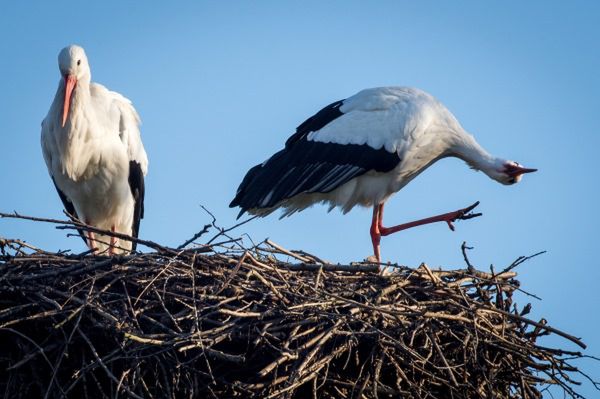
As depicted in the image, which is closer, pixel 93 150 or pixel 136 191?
pixel 93 150

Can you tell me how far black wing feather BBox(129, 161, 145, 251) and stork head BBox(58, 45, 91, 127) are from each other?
0.69 metres

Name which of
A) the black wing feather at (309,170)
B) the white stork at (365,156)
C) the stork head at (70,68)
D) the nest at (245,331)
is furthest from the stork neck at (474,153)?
the stork head at (70,68)

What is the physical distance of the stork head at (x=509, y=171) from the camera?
27.5 feet

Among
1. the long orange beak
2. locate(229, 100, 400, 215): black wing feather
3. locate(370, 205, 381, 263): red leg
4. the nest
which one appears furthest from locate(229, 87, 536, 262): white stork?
the nest

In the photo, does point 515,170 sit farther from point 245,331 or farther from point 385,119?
point 245,331

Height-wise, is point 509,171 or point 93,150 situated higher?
point 93,150

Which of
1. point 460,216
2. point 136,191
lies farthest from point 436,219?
point 136,191

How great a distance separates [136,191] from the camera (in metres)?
8.98

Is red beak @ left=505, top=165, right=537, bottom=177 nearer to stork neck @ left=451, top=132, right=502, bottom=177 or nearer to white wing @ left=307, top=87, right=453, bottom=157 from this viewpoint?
stork neck @ left=451, top=132, right=502, bottom=177

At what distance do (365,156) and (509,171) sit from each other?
101 cm


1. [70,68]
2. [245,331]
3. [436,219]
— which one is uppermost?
[70,68]

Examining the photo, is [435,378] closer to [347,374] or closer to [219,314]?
[347,374]

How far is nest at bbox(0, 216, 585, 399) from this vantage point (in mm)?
5797

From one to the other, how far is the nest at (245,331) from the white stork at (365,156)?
1779mm
